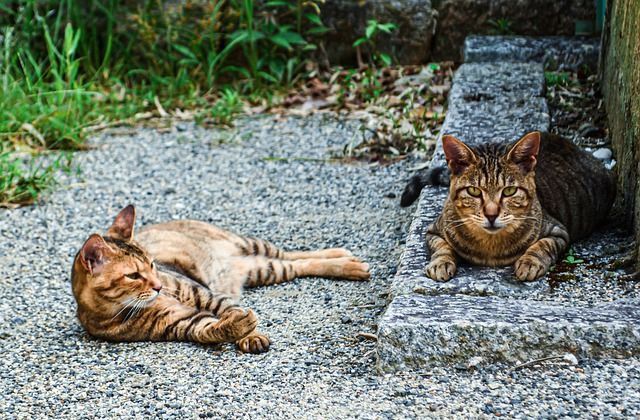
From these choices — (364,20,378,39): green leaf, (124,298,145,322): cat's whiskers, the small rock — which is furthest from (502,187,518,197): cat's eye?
(364,20,378,39): green leaf

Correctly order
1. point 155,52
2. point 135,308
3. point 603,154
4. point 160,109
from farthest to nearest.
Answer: point 155,52, point 160,109, point 603,154, point 135,308

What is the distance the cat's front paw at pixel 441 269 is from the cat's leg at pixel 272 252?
1.06m

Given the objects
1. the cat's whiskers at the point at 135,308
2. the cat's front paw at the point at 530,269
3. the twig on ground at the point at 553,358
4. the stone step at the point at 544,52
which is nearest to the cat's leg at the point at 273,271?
the cat's whiskers at the point at 135,308

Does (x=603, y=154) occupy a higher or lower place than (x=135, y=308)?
higher

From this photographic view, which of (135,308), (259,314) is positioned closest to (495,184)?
(259,314)

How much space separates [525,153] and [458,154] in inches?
11.0

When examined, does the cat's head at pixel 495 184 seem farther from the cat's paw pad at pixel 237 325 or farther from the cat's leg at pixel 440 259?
the cat's paw pad at pixel 237 325

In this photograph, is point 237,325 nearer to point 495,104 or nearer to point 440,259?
point 440,259

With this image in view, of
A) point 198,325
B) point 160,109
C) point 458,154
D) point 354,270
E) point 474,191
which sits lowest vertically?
point 160,109

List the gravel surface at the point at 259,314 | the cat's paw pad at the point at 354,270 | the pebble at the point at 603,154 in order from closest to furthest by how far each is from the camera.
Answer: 1. the gravel surface at the point at 259,314
2. the cat's paw pad at the point at 354,270
3. the pebble at the point at 603,154

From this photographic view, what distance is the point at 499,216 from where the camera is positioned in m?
3.92

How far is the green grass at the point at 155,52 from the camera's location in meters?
7.99

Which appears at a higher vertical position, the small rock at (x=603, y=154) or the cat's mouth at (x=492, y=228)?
the cat's mouth at (x=492, y=228)

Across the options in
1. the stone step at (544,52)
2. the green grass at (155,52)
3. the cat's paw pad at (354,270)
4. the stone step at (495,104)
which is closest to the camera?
the cat's paw pad at (354,270)
